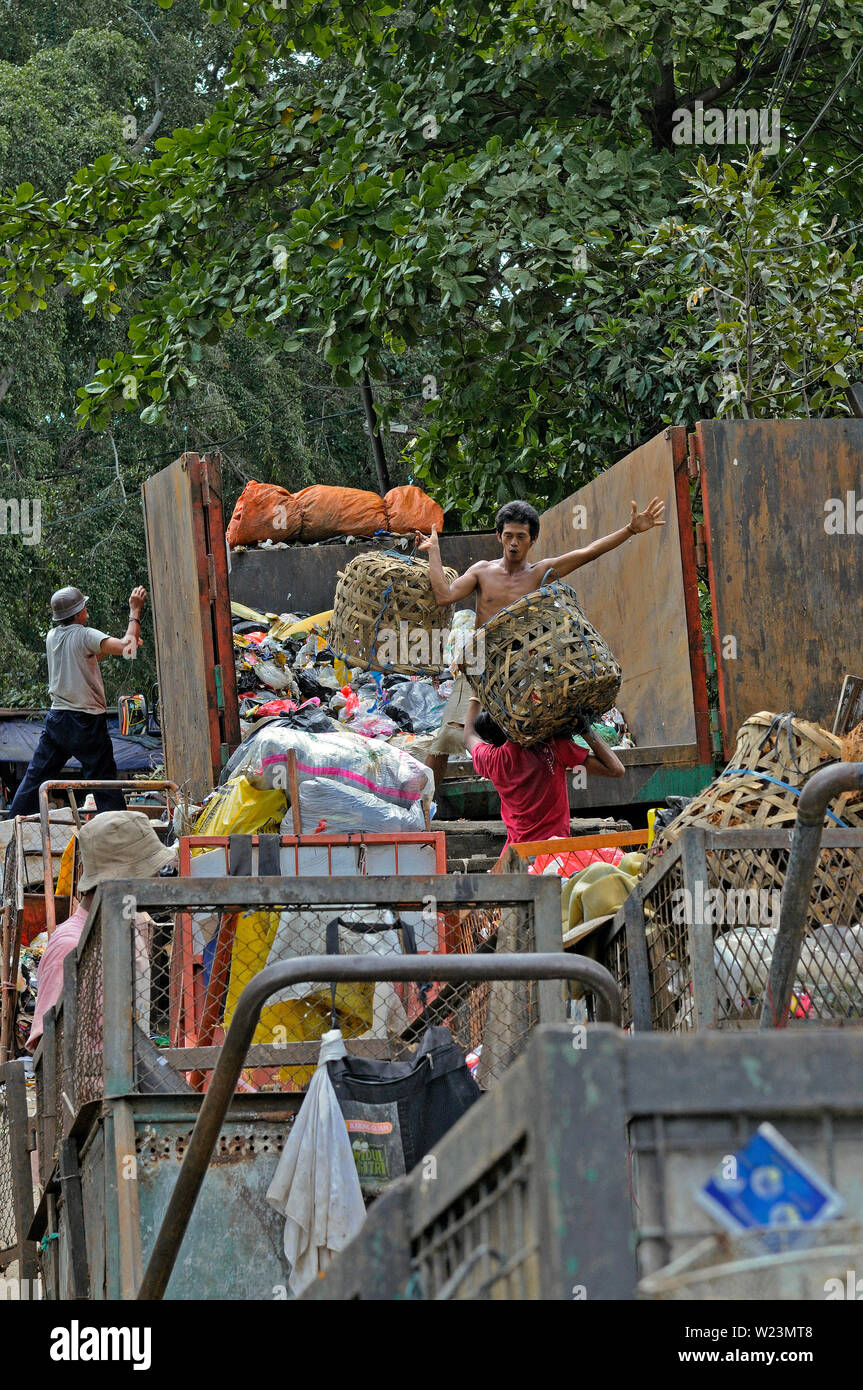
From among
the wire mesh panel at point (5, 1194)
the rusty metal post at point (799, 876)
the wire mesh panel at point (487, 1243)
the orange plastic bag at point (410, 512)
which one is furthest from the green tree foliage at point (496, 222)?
the wire mesh panel at point (487, 1243)

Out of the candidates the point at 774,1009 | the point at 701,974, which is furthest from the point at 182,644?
the point at 774,1009

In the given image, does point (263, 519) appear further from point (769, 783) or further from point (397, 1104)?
point (397, 1104)

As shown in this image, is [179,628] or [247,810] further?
[179,628]

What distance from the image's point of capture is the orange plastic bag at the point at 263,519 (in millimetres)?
11906

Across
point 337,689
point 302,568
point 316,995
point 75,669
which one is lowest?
point 316,995

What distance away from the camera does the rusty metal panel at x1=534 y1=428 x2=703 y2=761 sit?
7.70 meters

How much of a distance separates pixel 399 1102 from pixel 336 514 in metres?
8.63

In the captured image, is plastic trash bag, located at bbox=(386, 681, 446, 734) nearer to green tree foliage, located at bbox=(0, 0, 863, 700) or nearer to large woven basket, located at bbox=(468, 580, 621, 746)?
large woven basket, located at bbox=(468, 580, 621, 746)

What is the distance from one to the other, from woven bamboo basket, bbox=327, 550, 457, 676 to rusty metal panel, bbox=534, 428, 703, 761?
0.99 metres

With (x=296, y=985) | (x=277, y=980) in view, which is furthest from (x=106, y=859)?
(x=277, y=980)

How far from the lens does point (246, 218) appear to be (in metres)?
12.9

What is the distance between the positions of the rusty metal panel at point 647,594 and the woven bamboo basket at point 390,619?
99 centimetres

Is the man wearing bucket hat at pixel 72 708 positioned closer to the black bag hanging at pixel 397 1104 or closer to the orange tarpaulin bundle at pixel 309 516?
the orange tarpaulin bundle at pixel 309 516

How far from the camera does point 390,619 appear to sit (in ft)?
32.1
